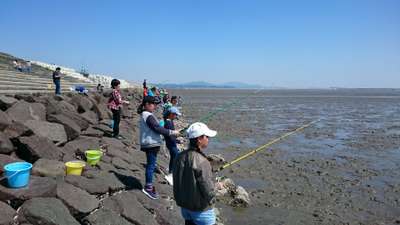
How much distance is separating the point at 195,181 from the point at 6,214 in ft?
8.39

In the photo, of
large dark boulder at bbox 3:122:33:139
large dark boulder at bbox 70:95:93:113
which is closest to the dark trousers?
large dark boulder at bbox 70:95:93:113

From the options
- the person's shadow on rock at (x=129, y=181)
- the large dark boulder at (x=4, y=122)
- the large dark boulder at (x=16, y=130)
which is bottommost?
the person's shadow on rock at (x=129, y=181)

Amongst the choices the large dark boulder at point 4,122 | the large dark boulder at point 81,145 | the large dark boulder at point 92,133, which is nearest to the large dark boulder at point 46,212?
the large dark boulder at point 4,122

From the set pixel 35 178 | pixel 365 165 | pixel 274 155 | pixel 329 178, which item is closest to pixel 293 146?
pixel 274 155

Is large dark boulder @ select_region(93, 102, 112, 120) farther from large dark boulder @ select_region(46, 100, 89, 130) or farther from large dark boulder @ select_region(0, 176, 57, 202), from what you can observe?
large dark boulder @ select_region(0, 176, 57, 202)

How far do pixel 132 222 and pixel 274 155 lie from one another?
9600 mm

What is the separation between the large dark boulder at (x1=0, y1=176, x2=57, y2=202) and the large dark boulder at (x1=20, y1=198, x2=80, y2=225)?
145mm

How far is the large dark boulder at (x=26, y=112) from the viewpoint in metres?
9.05

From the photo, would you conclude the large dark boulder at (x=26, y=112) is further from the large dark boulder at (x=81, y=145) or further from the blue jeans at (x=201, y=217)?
the blue jeans at (x=201, y=217)

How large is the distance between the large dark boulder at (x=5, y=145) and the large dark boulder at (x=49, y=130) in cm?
98

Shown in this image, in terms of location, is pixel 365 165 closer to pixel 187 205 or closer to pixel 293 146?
pixel 293 146

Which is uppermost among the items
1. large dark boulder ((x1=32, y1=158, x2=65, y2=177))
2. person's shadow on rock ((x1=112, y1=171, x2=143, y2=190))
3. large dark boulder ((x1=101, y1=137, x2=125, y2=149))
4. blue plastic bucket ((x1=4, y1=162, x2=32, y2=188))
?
blue plastic bucket ((x1=4, y1=162, x2=32, y2=188))

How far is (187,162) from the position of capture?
420cm

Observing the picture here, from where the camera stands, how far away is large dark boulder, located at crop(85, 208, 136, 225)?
19.1 ft
